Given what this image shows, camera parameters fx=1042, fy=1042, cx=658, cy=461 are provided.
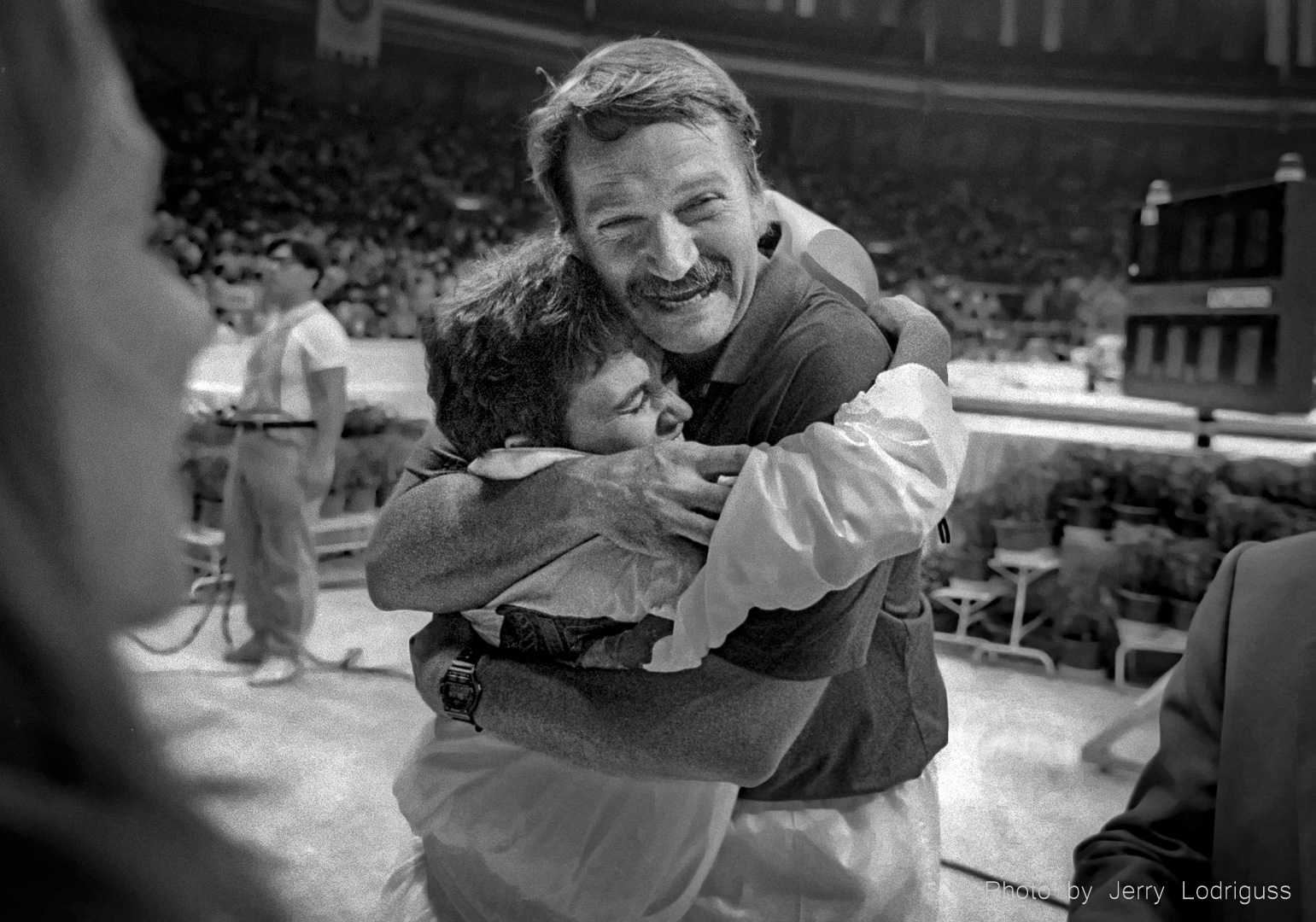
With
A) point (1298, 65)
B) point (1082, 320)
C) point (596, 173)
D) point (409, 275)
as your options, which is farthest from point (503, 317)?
point (1298, 65)

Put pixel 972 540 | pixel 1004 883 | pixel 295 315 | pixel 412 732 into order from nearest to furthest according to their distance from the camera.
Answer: pixel 1004 883, pixel 295 315, pixel 412 732, pixel 972 540

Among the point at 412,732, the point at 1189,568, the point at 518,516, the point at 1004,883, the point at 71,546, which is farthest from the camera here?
the point at 1189,568

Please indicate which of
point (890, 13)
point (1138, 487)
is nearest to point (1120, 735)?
point (1138, 487)

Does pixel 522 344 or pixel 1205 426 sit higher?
pixel 522 344

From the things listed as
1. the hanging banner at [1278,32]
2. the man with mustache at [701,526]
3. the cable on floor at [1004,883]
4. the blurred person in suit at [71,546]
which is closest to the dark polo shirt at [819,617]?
the man with mustache at [701,526]

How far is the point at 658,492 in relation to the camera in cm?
101

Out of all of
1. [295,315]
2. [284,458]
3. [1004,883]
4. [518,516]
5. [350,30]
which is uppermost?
[350,30]

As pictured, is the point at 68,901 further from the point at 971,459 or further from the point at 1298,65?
the point at 1298,65

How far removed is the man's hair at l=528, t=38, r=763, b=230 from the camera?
3.48 ft

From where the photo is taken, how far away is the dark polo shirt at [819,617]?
105cm

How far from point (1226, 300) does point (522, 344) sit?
125 cm

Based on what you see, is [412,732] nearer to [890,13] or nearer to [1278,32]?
[890,13]

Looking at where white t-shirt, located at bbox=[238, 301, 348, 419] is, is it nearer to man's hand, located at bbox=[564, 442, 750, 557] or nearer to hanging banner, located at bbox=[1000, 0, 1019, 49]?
man's hand, located at bbox=[564, 442, 750, 557]

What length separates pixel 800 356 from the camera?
108 cm
